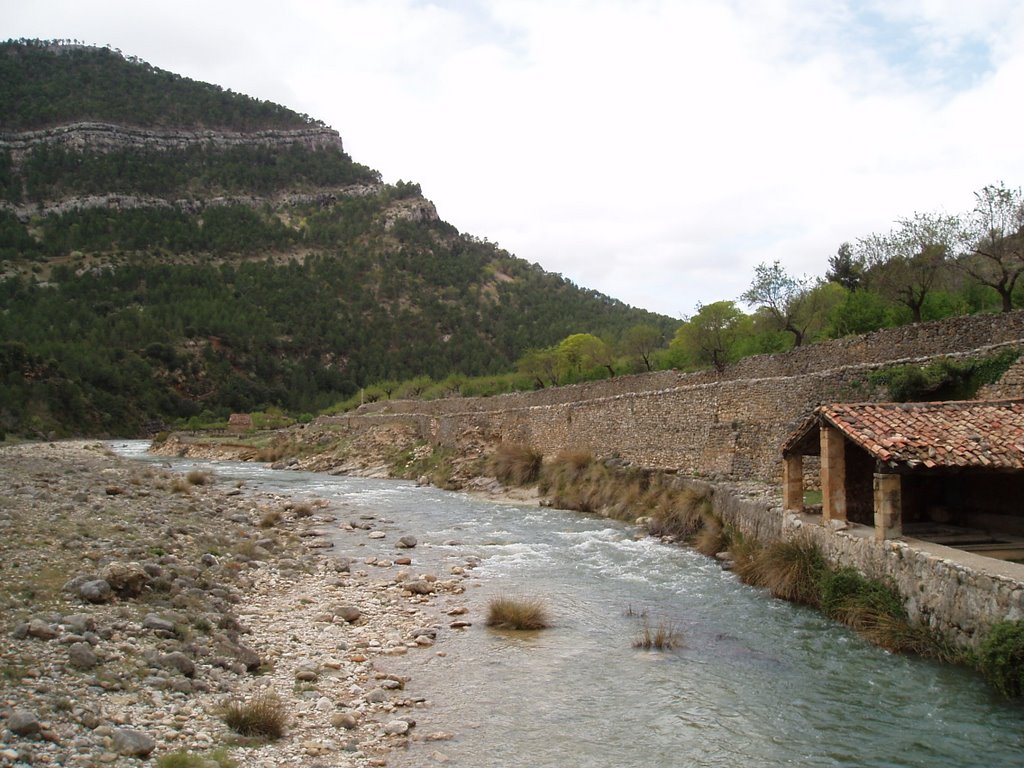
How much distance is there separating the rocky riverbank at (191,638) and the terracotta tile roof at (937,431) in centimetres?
677

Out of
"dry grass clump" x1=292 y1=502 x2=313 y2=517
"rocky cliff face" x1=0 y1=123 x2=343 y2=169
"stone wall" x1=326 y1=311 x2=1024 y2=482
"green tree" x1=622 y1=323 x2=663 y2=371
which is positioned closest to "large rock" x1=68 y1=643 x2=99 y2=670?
"stone wall" x1=326 y1=311 x2=1024 y2=482

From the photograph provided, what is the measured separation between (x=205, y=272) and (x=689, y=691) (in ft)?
386

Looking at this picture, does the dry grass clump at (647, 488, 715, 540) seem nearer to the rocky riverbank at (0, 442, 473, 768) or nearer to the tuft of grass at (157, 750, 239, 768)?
the rocky riverbank at (0, 442, 473, 768)

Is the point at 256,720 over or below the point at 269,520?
below

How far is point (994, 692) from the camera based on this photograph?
8445mm

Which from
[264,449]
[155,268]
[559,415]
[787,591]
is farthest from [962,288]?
[155,268]

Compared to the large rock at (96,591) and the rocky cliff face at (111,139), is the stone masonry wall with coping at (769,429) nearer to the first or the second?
the large rock at (96,591)

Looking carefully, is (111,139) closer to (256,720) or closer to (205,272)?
(205,272)

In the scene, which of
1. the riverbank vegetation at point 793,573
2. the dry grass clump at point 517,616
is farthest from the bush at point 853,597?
the dry grass clump at point 517,616

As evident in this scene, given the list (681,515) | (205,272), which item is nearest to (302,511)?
(681,515)

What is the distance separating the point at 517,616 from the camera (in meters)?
11.7

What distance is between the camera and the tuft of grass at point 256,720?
7207mm

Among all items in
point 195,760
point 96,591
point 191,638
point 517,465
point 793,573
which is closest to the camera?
point 195,760

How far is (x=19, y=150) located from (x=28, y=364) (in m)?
90.8
